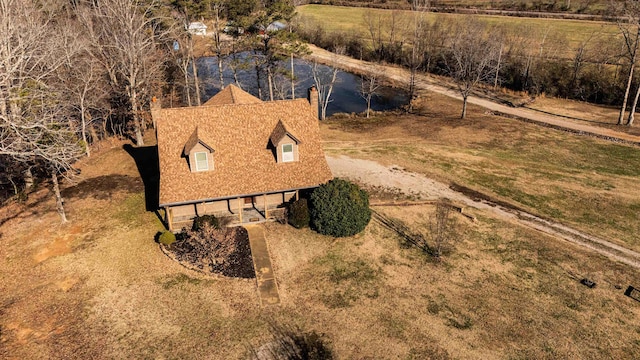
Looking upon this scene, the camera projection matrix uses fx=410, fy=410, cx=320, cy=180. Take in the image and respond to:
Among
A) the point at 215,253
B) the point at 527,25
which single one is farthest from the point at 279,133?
the point at 527,25

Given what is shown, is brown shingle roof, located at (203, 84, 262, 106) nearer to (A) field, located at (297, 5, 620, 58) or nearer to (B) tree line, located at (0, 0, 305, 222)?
(B) tree line, located at (0, 0, 305, 222)

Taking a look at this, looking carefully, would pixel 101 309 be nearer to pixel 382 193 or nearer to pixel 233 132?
pixel 233 132

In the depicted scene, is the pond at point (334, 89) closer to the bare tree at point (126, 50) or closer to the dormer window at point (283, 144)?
the bare tree at point (126, 50)

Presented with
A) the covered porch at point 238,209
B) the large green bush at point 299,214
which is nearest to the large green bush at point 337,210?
the large green bush at point 299,214

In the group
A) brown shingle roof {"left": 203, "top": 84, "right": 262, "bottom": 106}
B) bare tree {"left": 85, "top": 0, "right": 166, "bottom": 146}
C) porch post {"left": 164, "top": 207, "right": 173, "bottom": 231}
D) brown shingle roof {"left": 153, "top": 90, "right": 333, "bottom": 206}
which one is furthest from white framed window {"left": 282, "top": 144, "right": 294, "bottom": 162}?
bare tree {"left": 85, "top": 0, "right": 166, "bottom": 146}

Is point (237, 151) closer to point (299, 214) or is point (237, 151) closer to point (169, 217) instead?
point (299, 214)

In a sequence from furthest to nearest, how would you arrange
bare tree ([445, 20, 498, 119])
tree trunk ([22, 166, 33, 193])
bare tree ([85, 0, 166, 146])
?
bare tree ([445, 20, 498, 119]) < bare tree ([85, 0, 166, 146]) < tree trunk ([22, 166, 33, 193])
